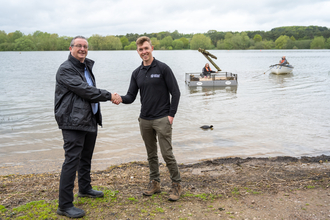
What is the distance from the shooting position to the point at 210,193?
15.2ft

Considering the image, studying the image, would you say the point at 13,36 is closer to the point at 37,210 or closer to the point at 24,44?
the point at 24,44

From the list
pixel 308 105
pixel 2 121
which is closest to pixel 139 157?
pixel 2 121

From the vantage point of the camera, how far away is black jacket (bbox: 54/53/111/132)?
367cm

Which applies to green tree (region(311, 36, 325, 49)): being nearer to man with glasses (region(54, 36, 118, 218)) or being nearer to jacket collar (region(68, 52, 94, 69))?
jacket collar (region(68, 52, 94, 69))

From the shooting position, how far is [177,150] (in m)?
8.89

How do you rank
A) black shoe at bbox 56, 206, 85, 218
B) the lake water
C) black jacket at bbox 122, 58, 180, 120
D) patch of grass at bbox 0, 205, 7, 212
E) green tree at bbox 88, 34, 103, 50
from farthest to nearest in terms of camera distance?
green tree at bbox 88, 34, 103, 50, the lake water, black jacket at bbox 122, 58, 180, 120, patch of grass at bbox 0, 205, 7, 212, black shoe at bbox 56, 206, 85, 218

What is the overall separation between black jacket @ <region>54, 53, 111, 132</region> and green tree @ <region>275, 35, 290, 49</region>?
194 metres

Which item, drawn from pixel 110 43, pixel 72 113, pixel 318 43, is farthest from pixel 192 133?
pixel 318 43

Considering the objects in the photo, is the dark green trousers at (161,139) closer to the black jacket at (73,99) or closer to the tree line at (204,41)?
the black jacket at (73,99)

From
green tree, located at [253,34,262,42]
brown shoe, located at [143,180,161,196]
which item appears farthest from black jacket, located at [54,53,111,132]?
green tree, located at [253,34,262,42]

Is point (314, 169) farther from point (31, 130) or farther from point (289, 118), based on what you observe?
point (31, 130)

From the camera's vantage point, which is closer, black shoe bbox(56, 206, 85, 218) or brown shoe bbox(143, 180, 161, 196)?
black shoe bbox(56, 206, 85, 218)

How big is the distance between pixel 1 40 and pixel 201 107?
555ft

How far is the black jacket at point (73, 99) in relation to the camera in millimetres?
3672
